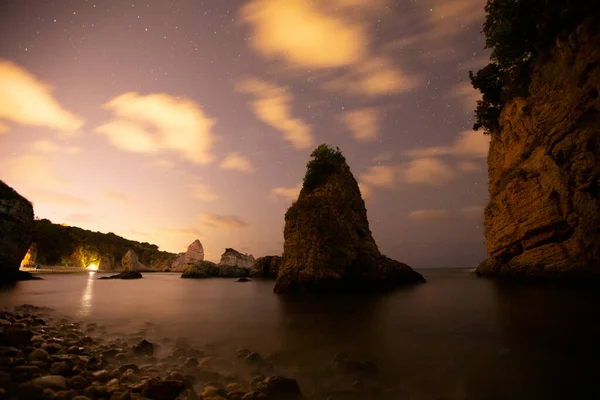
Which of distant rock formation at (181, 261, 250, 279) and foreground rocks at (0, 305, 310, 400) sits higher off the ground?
foreground rocks at (0, 305, 310, 400)

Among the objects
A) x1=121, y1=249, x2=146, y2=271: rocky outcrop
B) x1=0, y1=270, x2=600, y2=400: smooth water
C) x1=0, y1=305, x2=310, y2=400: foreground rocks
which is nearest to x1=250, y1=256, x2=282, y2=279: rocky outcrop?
x1=0, y1=270, x2=600, y2=400: smooth water

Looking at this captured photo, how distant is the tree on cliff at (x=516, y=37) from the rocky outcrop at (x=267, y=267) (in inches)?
1440

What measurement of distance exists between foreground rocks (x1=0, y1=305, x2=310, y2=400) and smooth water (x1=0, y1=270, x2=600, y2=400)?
997mm

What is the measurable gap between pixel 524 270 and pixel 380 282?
12359mm

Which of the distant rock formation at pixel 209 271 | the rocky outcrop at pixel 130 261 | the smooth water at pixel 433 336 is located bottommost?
the rocky outcrop at pixel 130 261

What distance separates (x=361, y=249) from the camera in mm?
23531

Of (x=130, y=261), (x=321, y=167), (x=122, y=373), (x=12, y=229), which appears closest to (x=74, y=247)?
(x=130, y=261)

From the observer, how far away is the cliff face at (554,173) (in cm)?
1717

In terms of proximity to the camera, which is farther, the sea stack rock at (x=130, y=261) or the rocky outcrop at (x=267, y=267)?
the sea stack rock at (x=130, y=261)

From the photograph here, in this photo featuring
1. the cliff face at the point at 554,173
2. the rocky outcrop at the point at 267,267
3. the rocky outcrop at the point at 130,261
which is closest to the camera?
the cliff face at the point at 554,173

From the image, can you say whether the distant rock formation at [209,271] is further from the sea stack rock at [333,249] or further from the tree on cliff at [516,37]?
the tree on cliff at [516,37]

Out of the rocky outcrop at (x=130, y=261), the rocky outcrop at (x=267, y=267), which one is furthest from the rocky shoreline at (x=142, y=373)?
the rocky outcrop at (x=130, y=261)

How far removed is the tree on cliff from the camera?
19102 mm

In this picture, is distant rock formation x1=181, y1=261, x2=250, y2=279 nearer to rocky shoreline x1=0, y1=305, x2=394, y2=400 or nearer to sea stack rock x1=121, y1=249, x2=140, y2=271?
rocky shoreline x1=0, y1=305, x2=394, y2=400
